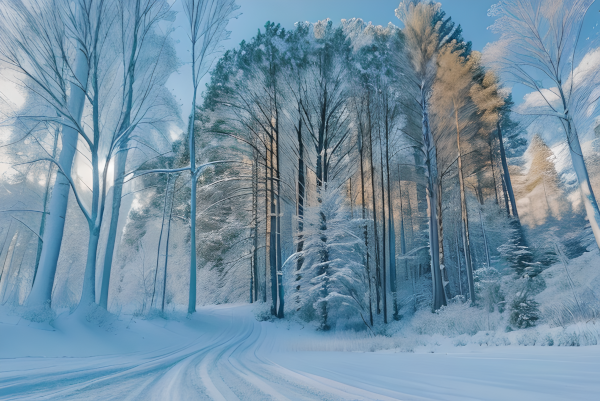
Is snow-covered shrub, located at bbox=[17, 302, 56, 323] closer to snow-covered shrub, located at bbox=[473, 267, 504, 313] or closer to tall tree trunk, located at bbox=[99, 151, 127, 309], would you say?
tall tree trunk, located at bbox=[99, 151, 127, 309]

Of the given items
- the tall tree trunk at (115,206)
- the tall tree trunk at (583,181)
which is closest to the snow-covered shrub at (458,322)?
the tall tree trunk at (583,181)

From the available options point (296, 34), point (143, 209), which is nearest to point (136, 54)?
point (296, 34)

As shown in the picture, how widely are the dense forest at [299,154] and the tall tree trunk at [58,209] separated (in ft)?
0.14

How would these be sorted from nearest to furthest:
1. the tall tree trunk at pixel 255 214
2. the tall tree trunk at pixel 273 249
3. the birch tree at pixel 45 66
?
1. the birch tree at pixel 45 66
2. the tall tree trunk at pixel 273 249
3. the tall tree trunk at pixel 255 214

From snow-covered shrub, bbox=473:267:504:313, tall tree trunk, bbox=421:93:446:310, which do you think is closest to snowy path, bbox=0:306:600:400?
snow-covered shrub, bbox=473:267:504:313

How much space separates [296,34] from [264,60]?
1880 mm

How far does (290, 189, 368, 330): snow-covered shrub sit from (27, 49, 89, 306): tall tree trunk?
22.5 ft

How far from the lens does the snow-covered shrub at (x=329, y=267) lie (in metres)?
9.55

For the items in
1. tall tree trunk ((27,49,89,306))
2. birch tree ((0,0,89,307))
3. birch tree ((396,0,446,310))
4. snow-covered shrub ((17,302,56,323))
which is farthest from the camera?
birch tree ((396,0,446,310))

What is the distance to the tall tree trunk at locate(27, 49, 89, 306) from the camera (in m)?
5.84

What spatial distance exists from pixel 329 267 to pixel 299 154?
17.8ft

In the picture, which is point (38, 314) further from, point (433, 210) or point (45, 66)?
point (433, 210)

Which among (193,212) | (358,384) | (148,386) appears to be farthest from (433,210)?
(148,386)

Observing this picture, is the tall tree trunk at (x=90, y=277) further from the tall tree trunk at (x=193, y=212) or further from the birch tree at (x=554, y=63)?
the birch tree at (x=554, y=63)
